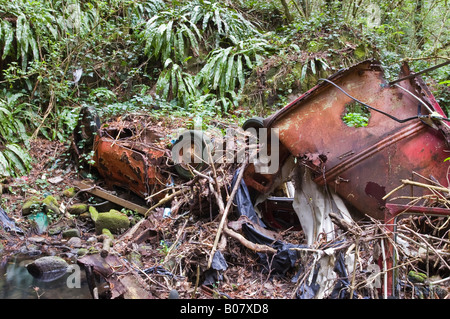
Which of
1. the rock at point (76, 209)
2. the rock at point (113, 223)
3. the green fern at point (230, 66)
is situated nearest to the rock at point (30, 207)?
the rock at point (76, 209)

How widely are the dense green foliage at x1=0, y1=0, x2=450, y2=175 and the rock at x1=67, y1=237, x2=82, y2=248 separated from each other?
2.32 m

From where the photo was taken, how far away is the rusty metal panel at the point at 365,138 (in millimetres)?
3061

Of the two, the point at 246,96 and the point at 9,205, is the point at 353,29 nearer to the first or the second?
the point at 246,96

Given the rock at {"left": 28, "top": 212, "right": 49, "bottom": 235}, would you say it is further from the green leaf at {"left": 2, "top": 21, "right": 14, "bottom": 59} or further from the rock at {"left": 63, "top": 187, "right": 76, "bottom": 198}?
the green leaf at {"left": 2, "top": 21, "right": 14, "bottom": 59}

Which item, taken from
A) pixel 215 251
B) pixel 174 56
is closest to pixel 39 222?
pixel 215 251

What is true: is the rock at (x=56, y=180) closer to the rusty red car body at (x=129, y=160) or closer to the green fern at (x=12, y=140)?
the green fern at (x=12, y=140)

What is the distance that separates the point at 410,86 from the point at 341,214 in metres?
1.33

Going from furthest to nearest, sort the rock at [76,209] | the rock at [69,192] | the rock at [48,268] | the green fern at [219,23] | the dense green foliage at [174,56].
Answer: the green fern at [219,23]
the dense green foliage at [174,56]
the rock at [69,192]
the rock at [76,209]
the rock at [48,268]

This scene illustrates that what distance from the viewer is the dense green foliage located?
7.30 meters

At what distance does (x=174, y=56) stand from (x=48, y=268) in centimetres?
626

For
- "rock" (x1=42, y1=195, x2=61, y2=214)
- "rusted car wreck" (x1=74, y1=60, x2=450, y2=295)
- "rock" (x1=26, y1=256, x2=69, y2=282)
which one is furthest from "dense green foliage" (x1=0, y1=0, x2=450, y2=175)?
"rusted car wreck" (x1=74, y1=60, x2=450, y2=295)

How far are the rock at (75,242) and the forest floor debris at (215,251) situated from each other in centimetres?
3

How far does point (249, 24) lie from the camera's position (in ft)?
31.2
